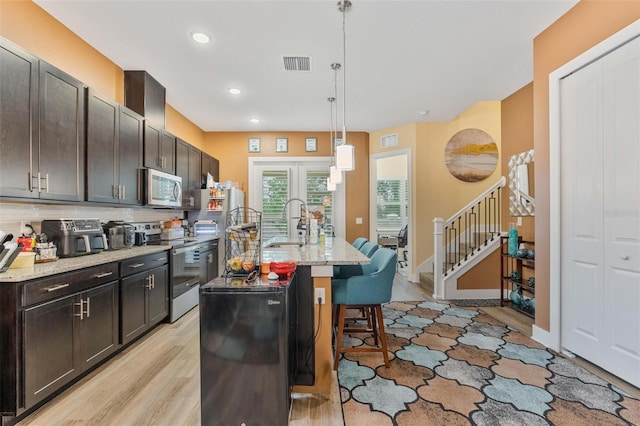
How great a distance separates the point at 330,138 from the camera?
6.32 metres

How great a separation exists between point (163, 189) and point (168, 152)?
626 millimetres

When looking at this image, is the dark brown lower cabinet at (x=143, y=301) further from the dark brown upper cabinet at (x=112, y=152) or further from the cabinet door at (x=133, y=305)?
the dark brown upper cabinet at (x=112, y=152)

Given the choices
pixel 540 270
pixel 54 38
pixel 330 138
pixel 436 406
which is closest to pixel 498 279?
pixel 540 270

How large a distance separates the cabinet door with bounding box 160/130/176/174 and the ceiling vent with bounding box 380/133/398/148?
389 cm

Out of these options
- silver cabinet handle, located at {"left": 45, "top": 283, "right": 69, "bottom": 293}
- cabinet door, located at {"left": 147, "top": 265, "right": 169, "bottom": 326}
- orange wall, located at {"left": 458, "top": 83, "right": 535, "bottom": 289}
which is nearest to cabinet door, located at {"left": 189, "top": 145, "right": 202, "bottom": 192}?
cabinet door, located at {"left": 147, "top": 265, "right": 169, "bottom": 326}

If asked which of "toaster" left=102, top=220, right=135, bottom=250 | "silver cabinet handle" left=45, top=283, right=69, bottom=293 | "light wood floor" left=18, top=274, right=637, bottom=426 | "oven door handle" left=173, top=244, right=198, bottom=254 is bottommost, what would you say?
"light wood floor" left=18, top=274, right=637, bottom=426

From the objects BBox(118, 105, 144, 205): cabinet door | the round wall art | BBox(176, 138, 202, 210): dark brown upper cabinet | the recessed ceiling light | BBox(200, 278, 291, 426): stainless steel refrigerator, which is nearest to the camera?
BBox(200, 278, 291, 426): stainless steel refrigerator

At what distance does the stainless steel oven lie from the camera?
3.64 meters

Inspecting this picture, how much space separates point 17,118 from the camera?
208 centimetres

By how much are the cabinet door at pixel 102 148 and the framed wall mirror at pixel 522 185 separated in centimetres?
499

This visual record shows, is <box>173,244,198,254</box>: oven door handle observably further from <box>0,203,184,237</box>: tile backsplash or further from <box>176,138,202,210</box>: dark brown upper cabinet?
<box>176,138,202,210</box>: dark brown upper cabinet

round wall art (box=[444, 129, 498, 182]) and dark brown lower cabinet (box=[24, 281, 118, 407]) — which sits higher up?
round wall art (box=[444, 129, 498, 182])

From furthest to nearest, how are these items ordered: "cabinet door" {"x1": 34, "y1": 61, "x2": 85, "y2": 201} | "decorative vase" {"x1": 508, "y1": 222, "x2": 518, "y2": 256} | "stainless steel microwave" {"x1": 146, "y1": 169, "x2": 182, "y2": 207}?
"decorative vase" {"x1": 508, "y1": 222, "x2": 518, "y2": 256} < "stainless steel microwave" {"x1": 146, "y1": 169, "x2": 182, "y2": 207} < "cabinet door" {"x1": 34, "y1": 61, "x2": 85, "y2": 201}

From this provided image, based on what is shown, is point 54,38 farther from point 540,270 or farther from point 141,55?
point 540,270
